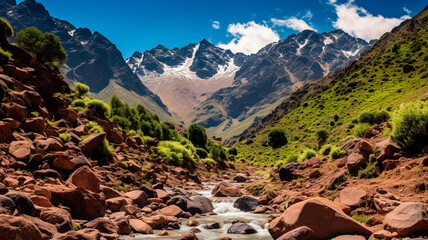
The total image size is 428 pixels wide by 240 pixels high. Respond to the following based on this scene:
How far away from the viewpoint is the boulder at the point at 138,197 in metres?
16.2

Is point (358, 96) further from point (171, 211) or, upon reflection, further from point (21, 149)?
point (21, 149)

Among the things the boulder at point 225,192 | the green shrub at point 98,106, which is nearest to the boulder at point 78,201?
the boulder at point 225,192

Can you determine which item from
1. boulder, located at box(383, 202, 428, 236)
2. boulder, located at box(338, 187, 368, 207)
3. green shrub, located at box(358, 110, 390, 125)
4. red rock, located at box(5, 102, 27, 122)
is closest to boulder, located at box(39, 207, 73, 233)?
red rock, located at box(5, 102, 27, 122)

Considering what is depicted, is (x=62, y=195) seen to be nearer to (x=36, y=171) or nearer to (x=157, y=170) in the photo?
(x=36, y=171)

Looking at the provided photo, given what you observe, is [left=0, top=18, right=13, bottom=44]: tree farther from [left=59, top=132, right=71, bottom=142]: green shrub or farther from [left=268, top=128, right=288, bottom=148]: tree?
[left=268, top=128, right=288, bottom=148]: tree

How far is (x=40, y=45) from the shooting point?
24.6 m

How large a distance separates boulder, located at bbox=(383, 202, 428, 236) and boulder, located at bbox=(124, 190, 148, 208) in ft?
44.0

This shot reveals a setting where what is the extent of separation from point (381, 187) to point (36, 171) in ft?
55.3

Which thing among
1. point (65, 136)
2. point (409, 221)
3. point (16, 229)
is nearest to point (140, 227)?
point (16, 229)

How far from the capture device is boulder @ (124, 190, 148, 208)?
53.0 feet

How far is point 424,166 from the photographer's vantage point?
1055 centimetres

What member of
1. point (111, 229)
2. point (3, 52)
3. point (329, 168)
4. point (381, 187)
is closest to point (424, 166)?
point (381, 187)

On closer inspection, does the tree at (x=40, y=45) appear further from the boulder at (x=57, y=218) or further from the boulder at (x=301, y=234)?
the boulder at (x=301, y=234)

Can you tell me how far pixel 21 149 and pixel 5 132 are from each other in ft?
4.35
